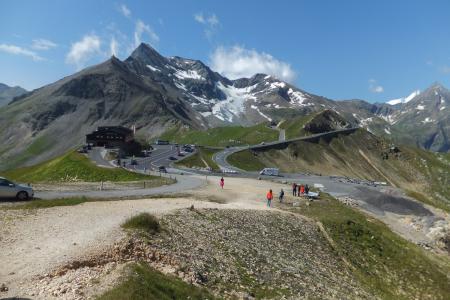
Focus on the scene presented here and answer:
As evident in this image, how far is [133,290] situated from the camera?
22.7 meters

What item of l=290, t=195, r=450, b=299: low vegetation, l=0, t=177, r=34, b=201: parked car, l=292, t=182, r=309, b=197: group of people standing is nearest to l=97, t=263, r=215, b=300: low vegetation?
l=290, t=195, r=450, b=299: low vegetation

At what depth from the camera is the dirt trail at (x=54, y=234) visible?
2527 centimetres

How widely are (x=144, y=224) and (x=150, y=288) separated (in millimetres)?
10542

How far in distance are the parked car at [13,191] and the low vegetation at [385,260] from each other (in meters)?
33.2

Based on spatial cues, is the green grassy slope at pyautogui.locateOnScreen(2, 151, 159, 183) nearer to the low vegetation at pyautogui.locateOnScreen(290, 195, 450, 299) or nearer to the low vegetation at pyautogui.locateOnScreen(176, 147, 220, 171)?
the low vegetation at pyautogui.locateOnScreen(176, 147, 220, 171)

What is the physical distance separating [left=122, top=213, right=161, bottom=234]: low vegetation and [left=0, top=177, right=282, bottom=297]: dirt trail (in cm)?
112

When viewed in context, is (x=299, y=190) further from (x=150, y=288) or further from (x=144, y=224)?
(x=150, y=288)

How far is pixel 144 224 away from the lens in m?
33.8

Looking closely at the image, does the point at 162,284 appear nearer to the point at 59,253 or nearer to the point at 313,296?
the point at 59,253

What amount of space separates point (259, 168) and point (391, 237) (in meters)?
93.8

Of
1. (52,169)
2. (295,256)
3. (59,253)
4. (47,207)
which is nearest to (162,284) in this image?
(59,253)

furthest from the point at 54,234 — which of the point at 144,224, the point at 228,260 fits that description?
the point at 228,260

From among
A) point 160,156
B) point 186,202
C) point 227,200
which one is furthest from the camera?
point 160,156

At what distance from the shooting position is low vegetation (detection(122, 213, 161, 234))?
33.2 metres
